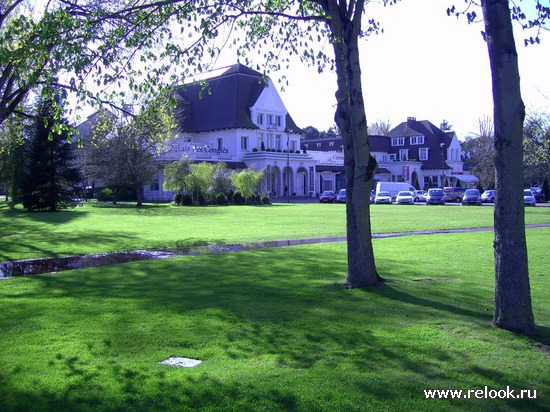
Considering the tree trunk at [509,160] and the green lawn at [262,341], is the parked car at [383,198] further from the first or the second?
the tree trunk at [509,160]

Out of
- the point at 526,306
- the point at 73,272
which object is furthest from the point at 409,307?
the point at 73,272

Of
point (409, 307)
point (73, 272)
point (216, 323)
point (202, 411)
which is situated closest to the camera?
Answer: point (202, 411)

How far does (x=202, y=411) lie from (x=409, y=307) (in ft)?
15.6

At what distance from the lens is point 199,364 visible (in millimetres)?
5984

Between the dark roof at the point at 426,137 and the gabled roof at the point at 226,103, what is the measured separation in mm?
35358

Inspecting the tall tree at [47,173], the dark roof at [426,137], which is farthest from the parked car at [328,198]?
the dark roof at [426,137]

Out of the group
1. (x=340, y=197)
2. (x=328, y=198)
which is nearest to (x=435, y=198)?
(x=340, y=197)

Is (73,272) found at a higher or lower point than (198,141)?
lower

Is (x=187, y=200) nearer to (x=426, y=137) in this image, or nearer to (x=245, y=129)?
(x=245, y=129)

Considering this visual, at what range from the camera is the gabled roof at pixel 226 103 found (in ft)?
246

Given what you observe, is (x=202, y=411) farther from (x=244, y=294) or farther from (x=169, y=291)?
(x=169, y=291)

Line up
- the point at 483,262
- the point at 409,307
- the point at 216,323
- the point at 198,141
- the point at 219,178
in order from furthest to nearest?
the point at 198,141 → the point at 219,178 → the point at 483,262 → the point at 409,307 → the point at 216,323

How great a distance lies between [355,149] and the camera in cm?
1007

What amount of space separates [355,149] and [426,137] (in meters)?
92.6
